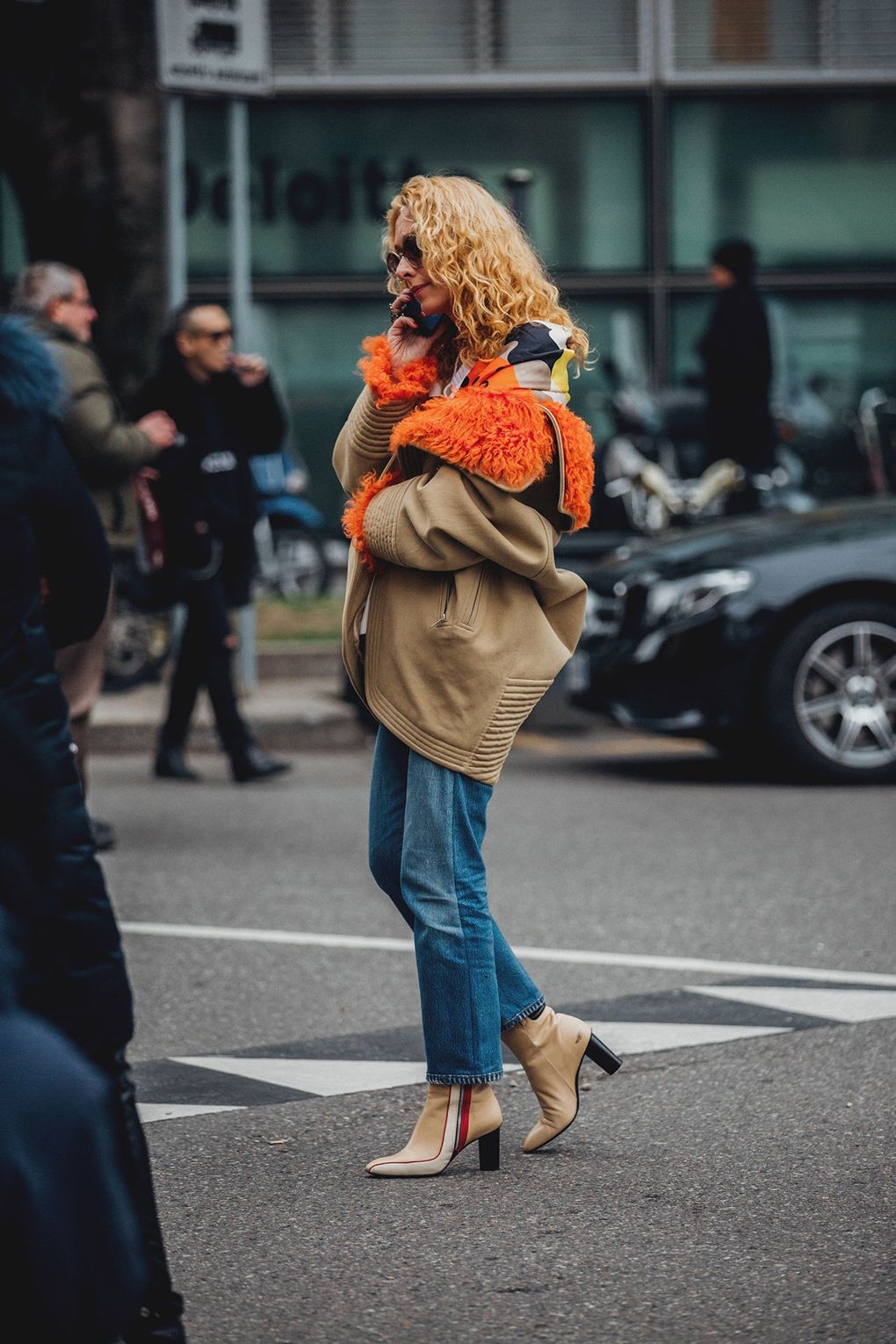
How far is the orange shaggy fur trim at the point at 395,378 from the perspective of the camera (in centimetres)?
389

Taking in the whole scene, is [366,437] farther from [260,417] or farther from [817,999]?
[260,417]

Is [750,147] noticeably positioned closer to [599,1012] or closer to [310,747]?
[310,747]

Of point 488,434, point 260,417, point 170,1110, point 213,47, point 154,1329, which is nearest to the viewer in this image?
point 154,1329

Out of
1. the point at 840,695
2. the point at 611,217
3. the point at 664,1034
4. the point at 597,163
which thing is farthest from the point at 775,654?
the point at 597,163

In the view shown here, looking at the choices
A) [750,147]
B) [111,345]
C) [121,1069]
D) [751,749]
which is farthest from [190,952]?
[750,147]

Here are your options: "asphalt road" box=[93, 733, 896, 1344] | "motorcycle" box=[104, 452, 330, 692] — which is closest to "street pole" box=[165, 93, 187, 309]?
"motorcycle" box=[104, 452, 330, 692]

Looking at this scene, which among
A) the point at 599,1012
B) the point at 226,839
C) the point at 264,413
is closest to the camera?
the point at 599,1012

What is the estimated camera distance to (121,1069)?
10.0ft

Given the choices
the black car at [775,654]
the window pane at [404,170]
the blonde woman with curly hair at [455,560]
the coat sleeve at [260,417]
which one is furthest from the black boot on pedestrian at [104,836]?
the window pane at [404,170]

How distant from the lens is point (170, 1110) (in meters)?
4.41

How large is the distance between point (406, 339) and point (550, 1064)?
1.40m

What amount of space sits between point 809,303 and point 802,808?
8914mm

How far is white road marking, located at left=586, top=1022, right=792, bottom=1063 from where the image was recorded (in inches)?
192

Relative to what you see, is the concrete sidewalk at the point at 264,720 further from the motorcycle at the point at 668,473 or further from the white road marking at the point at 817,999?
the white road marking at the point at 817,999
